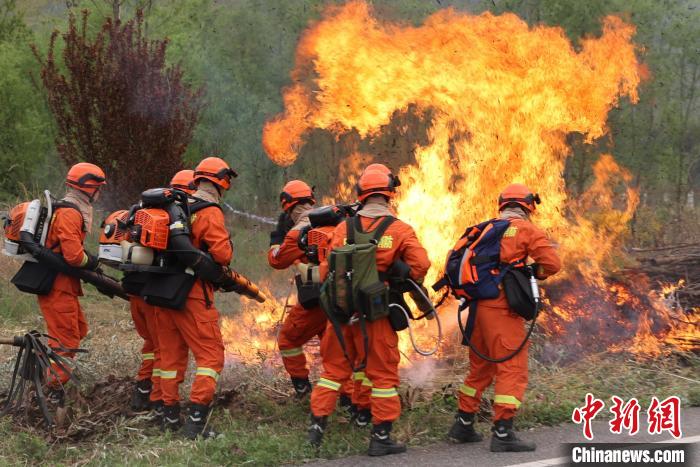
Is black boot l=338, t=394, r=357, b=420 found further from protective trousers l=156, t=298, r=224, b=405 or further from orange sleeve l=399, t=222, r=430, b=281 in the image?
orange sleeve l=399, t=222, r=430, b=281

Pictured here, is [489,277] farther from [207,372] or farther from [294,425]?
[207,372]

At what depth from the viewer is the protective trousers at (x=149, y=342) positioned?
23.4ft

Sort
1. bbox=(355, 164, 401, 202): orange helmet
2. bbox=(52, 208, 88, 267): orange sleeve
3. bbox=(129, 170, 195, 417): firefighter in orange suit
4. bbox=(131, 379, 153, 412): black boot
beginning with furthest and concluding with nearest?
bbox=(52, 208, 88, 267): orange sleeve → bbox=(131, 379, 153, 412): black boot → bbox=(129, 170, 195, 417): firefighter in orange suit → bbox=(355, 164, 401, 202): orange helmet

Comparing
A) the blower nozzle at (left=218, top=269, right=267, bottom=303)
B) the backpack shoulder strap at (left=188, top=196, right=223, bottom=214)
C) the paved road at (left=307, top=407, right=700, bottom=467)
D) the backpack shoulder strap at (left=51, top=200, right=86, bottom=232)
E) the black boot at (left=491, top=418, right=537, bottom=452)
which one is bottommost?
the paved road at (left=307, top=407, right=700, bottom=467)

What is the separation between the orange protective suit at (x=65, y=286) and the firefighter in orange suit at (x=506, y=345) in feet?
12.1

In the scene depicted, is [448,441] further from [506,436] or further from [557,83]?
[557,83]

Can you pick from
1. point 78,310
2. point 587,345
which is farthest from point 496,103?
point 78,310

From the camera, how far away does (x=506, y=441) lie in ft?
20.6

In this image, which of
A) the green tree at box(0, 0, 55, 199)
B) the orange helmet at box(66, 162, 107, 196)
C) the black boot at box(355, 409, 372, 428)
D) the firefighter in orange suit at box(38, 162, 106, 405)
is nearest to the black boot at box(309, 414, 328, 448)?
the black boot at box(355, 409, 372, 428)

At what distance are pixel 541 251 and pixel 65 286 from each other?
4.40m

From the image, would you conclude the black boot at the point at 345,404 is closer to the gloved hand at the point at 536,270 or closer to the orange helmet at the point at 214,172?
the gloved hand at the point at 536,270

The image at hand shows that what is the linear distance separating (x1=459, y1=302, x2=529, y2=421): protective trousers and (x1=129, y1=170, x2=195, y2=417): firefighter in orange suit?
8.76 feet

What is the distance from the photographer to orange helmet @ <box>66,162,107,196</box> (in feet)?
25.5

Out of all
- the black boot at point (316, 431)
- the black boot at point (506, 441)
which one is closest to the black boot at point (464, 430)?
the black boot at point (506, 441)
